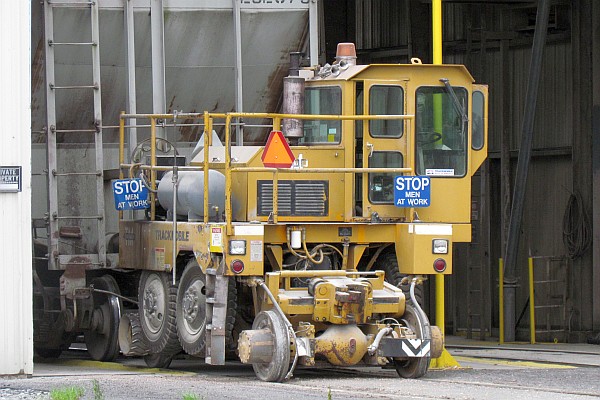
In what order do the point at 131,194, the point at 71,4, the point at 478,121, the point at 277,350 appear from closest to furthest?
the point at 277,350 → the point at 478,121 → the point at 131,194 → the point at 71,4

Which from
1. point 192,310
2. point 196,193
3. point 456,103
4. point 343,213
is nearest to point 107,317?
point 192,310

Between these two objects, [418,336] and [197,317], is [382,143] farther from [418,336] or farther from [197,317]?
[197,317]

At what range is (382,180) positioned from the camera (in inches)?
531

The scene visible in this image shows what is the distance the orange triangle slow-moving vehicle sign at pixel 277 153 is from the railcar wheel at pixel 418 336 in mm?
1898

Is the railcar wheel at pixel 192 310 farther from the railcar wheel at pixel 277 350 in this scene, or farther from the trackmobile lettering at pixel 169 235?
the railcar wheel at pixel 277 350

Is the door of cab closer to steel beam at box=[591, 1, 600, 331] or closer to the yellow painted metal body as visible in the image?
the yellow painted metal body

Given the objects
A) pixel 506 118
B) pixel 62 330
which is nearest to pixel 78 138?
pixel 62 330

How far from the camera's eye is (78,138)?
15.3 meters

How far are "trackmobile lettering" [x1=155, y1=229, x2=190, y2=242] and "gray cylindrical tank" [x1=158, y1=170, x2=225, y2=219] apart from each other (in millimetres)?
210

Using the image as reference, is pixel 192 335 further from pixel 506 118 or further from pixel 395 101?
pixel 506 118

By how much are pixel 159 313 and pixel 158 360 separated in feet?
1.92

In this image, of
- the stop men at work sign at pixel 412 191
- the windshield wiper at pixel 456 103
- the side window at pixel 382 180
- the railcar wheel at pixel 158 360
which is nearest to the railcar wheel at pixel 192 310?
the railcar wheel at pixel 158 360

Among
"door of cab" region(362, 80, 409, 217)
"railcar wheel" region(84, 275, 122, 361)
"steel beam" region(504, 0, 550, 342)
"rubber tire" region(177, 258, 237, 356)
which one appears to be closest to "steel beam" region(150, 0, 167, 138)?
"railcar wheel" region(84, 275, 122, 361)

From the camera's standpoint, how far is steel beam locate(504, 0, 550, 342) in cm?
1980
